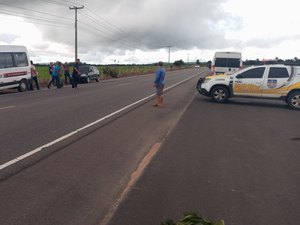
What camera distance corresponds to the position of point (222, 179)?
5.38 metres

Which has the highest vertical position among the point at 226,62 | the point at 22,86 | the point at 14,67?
the point at 226,62

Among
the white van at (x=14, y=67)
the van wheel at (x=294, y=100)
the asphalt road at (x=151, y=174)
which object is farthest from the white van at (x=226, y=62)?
the asphalt road at (x=151, y=174)

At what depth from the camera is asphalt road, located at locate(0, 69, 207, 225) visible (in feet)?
13.8

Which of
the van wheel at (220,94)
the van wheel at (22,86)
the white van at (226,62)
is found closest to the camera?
the van wheel at (220,94)

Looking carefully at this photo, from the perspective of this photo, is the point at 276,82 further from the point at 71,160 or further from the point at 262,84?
the point at 71,160

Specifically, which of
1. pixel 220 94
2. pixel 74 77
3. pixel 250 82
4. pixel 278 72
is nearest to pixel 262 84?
pixel 250 82

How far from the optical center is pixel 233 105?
49.1 ft

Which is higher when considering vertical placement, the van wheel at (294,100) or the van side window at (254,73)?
the van side window at (254,73)

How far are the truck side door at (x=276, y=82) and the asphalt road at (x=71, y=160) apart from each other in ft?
16.4

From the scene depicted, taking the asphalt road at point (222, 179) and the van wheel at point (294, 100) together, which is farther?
the van wheel at point (294, 100)

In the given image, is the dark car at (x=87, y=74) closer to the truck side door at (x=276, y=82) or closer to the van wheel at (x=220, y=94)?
the van wheel at (x=220, y=94)

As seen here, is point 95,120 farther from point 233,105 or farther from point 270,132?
point 233,105

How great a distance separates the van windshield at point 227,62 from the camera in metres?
24.4

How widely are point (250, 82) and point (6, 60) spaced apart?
1310cm
